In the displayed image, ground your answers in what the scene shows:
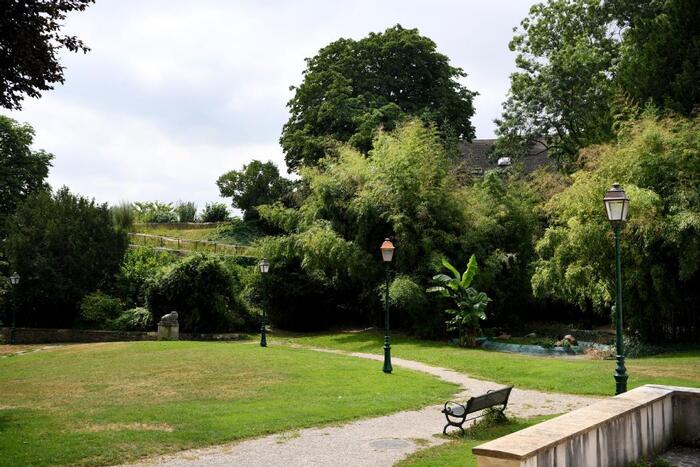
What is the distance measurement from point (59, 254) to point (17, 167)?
42.6 ft

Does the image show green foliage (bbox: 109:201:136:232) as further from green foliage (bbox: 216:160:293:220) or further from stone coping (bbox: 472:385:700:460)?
stone coping (bbox: 472:385:700:460)

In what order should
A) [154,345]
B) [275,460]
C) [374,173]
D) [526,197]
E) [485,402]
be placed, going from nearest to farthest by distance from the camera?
[275,460] → [485,402] → [154,345] → [374,173] → [526,197]

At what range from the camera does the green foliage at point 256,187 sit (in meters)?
46.1

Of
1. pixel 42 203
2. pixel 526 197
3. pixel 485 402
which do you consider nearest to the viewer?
pixel 485 402

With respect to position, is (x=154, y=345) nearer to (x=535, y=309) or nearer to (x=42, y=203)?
(x=42, y=203)

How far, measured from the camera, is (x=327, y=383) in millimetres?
15180

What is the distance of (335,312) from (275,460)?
2493 cm

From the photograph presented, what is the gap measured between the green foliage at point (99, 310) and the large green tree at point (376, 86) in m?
14.1

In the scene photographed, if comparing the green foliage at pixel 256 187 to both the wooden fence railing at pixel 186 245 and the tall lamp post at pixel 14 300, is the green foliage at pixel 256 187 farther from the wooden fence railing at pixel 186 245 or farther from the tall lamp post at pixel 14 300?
the tall lamp post at pixel 14 300

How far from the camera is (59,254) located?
3328 centimetres

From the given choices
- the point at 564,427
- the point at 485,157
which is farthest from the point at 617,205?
the point at 485,157

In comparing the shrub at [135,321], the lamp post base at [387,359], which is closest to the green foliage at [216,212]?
the shrub at [135,321]

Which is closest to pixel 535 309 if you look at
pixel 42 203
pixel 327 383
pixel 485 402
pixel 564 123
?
pixel 564 123

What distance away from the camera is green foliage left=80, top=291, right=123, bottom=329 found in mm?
31656
